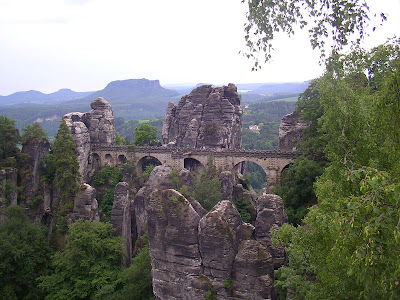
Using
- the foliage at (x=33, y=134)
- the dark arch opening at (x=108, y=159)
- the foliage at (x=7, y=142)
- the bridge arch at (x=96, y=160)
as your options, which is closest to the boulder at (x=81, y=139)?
the bridge arch at (x=96, y=160)

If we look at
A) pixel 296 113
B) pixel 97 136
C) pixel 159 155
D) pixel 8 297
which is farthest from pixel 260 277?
pixel 97 136

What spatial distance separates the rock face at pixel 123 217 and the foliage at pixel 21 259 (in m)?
5.72

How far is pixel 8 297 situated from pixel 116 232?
26.9ft

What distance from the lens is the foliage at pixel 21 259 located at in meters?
25.6

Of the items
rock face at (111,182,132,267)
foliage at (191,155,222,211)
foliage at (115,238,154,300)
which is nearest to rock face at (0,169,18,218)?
rock face at (111,182,132,267)

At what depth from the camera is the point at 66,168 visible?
110 ft

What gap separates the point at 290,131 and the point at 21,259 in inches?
1066

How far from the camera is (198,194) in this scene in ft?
95.0

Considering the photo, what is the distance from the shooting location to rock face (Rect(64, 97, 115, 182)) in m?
39.8

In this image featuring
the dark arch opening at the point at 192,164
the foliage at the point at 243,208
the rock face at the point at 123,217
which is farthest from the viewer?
the dark arch opening at the point at 192,164

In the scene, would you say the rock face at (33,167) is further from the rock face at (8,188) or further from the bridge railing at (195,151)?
the bridge railing at (195,151)

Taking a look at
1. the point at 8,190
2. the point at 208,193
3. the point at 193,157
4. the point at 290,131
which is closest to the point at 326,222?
the point at 208,193

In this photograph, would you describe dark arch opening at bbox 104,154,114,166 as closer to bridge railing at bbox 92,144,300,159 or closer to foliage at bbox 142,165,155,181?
bridge railing at bbox 92,144,300,159

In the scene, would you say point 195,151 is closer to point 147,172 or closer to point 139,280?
point 147,172
